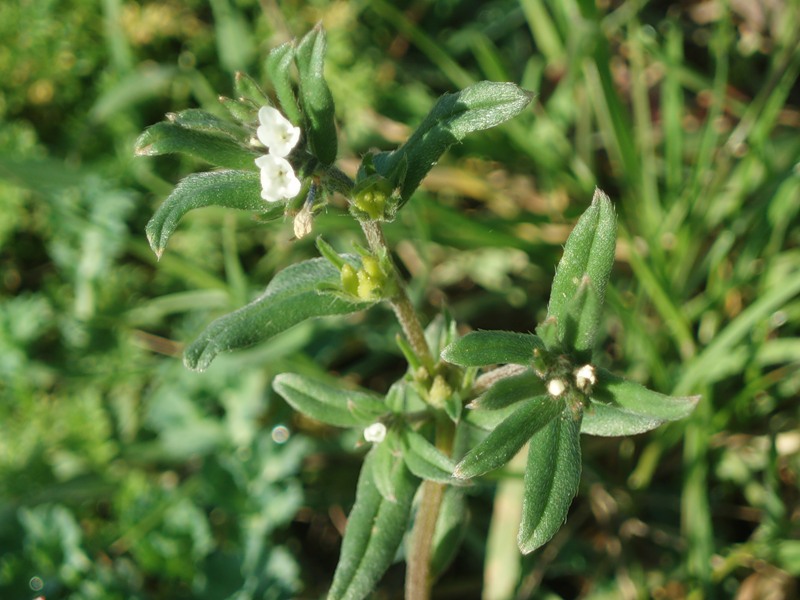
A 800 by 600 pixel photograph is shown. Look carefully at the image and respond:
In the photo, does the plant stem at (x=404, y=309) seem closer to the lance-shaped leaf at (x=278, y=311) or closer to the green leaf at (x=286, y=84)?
the lance-shaped leaf at (x=278, y=311)

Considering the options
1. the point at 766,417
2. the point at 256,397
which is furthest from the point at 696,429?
the point at 256,397

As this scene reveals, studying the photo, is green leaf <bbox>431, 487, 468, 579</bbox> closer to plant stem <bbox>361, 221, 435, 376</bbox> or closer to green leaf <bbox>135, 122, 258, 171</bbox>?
plant stem <bbox>361, 221, 435, 376</bbox>

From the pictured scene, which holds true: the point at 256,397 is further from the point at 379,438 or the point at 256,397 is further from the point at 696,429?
the point at 696,429

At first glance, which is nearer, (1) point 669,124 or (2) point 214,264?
(1) point 669,124

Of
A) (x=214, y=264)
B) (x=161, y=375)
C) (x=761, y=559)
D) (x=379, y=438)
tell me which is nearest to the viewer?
(x=379, y=438)

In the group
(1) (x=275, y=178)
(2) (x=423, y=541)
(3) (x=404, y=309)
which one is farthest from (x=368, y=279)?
(2) (x=423, y=541)

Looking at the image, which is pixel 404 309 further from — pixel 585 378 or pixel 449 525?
pixel 449 525

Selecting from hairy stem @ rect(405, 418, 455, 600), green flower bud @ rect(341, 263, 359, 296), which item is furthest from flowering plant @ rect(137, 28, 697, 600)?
hairy stem @ rect(405, 418, 455, 600)
